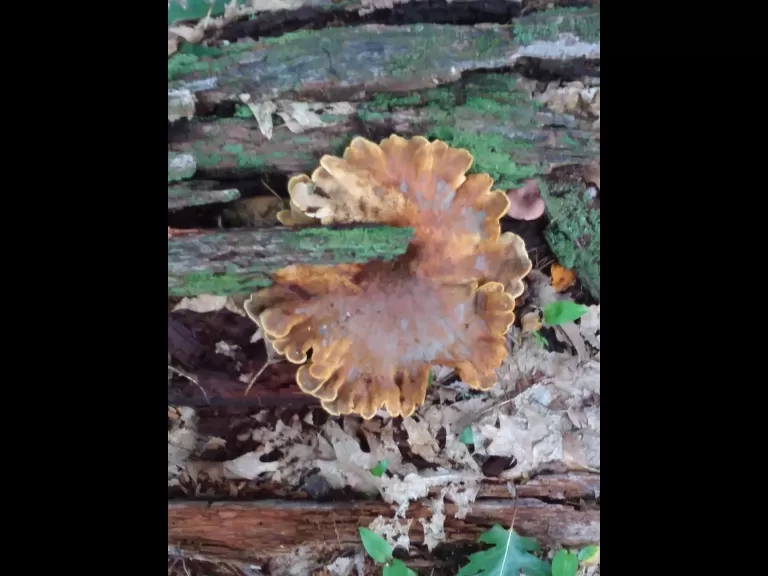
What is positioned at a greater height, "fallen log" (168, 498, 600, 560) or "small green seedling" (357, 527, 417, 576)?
"fallen log" (168, 498, 600, 560)

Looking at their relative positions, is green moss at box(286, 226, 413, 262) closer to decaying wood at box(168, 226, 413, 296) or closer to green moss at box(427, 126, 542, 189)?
decaying wood at box(168, 226, 413, 296)

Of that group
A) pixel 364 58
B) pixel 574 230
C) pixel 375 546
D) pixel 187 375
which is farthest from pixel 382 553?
pixel 364 58

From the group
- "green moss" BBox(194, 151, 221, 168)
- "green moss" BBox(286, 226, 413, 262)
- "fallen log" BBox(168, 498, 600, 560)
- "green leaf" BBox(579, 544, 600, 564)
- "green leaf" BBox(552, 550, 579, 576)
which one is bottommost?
"green leaf" BBox(552, 550, 579, 576)

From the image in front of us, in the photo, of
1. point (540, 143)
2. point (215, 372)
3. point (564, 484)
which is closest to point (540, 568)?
point (564, 484)

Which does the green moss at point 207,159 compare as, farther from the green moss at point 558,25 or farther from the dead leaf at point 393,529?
the dead leaf at point 393,529

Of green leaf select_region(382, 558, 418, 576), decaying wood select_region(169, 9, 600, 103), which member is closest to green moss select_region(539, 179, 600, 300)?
decaying wood select_region(169, 9, 600, 103)

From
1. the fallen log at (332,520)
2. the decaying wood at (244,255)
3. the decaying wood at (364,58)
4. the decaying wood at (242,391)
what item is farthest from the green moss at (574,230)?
the decaying wood at (242,391)
